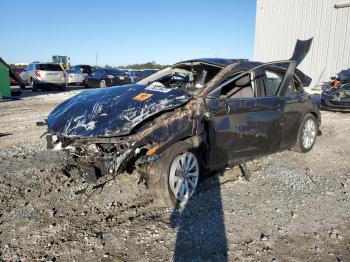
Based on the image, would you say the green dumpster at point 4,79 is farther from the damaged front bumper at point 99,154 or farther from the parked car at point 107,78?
the damaged front bumper at point 99,154

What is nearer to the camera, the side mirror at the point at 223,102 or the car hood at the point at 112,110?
the car hood at the point at 112,110

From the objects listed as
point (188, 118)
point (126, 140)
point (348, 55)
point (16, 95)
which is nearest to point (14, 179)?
point (126, 140)

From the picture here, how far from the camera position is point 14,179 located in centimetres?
509

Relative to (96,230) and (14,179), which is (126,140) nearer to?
(96,230)

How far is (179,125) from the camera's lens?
13.8ft

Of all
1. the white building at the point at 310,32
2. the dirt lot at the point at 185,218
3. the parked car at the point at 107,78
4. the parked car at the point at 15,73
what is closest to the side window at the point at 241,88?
the dirt lot at the point at 185,218

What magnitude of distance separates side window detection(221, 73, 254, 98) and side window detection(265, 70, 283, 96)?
0.35 m

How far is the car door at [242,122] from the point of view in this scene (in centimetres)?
459

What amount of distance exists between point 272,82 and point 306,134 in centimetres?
151

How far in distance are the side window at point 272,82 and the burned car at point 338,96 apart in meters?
6.56

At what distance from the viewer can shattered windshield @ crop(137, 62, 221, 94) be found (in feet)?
16.9

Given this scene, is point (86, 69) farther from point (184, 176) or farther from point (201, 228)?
point (201, 228)

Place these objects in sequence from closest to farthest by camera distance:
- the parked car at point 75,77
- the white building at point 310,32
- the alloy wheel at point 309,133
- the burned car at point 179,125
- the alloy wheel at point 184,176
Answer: the burned car at point 179,125, the alloy wheel at point 184,176, the alloy wheel at point 309,133, the white building at point 310,32, the parked car at point 75,77

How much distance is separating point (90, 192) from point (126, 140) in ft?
3.97
